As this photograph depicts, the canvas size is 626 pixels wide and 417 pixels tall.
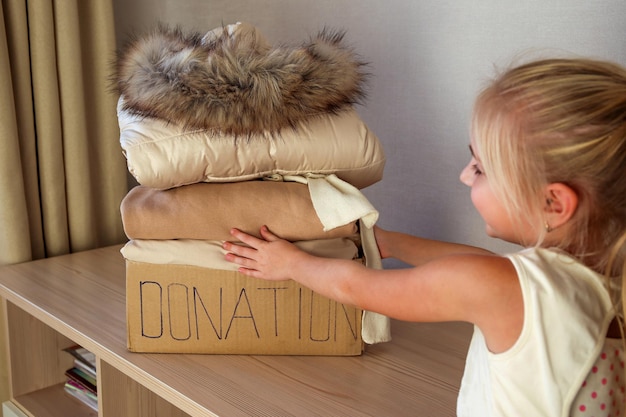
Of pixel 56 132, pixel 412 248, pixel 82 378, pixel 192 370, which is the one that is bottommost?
pixel 82 378

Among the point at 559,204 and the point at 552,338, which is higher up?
the point at 559,204

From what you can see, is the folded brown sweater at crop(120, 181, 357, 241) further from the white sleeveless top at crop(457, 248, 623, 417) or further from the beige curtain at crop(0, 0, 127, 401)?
the beige curtain at crop(0, 0, 127, 401)

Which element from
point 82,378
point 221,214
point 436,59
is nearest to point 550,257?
point 221,214

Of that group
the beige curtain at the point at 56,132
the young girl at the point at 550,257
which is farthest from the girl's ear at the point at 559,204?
the beige curtain at the point at 56,132

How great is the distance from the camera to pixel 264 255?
96 cm

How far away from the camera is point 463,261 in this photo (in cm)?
70

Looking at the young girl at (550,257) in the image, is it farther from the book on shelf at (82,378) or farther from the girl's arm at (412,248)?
the book on shelf at (82,378)

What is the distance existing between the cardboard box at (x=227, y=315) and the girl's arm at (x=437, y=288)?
8cm

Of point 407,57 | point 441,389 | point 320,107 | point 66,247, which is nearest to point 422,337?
point 441,389

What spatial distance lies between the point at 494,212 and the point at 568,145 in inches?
4.9

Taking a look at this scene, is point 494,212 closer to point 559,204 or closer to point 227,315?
point 559,204

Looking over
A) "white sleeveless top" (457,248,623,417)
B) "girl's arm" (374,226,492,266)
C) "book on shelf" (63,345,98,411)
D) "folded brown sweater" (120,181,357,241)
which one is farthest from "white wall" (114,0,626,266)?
"book on shelf" (63,345,98,411)

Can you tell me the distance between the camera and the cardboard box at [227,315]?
38.6 inches

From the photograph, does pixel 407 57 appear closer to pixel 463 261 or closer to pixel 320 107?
pixel 320 107
